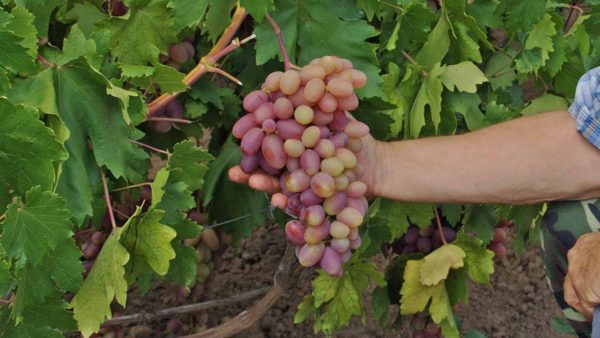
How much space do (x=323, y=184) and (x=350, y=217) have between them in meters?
0.07

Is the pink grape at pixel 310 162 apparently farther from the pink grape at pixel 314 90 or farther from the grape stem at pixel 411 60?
the grape stem at pixel 411 60

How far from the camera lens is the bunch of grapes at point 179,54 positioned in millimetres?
1385

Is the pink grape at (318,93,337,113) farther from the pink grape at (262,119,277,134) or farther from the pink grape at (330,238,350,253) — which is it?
the pink grape at (330,238,350,253)

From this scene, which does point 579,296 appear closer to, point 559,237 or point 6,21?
point 559,237

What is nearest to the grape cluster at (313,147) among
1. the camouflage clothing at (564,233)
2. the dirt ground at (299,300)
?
the camouflage clothing at (564,233)

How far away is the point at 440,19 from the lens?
1372 millimetres

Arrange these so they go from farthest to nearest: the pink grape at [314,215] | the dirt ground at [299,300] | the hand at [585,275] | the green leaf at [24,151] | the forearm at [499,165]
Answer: the dirt ground at [299,300]
the forearm at [499,165]
the hand at [585,275]
the pink grape at [314,215]
the green leaf at [24,151]

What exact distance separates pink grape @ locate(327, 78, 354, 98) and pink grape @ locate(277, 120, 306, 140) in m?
0.06

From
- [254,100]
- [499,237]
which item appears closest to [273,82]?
[254,100]

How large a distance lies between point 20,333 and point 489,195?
748mm

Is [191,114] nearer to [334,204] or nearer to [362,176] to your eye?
[362,176]

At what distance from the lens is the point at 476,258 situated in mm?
1555

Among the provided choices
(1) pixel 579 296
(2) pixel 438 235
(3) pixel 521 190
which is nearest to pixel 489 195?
(3) pixel 521 190

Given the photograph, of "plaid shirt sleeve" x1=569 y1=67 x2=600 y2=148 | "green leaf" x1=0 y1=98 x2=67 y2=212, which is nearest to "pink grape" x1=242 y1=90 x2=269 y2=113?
"green leaf" x1=0 y1=98 x2=67 y2=212
